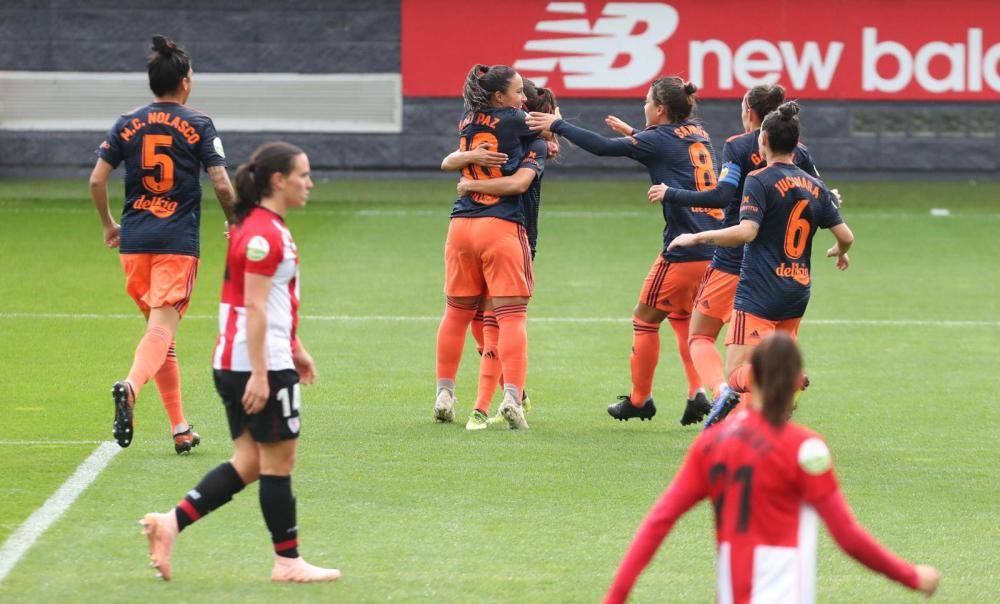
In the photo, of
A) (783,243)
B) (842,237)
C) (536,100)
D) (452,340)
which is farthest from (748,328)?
(536,100)

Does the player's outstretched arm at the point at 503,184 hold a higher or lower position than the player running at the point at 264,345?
higher

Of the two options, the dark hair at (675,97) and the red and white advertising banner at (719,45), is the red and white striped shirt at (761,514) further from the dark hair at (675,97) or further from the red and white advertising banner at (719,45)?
the red and white advertising banner at (719,45)

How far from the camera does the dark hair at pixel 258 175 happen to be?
17.9ft

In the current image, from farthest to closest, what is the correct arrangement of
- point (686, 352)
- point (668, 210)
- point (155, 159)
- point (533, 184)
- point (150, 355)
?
point (686, 352) < point (533, 184) < point (668, 210) < point (155, 159) < point (150, 355)

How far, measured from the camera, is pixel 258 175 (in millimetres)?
5461

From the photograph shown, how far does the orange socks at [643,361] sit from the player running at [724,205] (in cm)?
42

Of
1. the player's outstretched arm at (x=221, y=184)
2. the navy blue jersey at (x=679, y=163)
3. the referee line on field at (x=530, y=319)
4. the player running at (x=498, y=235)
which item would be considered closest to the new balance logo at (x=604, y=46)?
the referee line on field at (x=530, y=319)

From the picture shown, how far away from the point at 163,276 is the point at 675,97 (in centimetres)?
286

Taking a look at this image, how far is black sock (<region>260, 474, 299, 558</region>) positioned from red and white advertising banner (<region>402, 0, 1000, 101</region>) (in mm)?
18058

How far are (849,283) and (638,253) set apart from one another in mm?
2644

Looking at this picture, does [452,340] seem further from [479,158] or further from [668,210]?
[668,210]

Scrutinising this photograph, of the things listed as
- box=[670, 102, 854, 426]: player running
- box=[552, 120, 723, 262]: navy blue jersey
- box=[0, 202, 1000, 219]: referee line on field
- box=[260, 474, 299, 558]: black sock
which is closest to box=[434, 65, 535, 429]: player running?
box=[552, 120, 723, 262]: navy blue jersey

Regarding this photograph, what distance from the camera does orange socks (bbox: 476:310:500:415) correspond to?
8695 millimetres

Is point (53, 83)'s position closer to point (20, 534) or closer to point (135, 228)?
point (135, 228)
